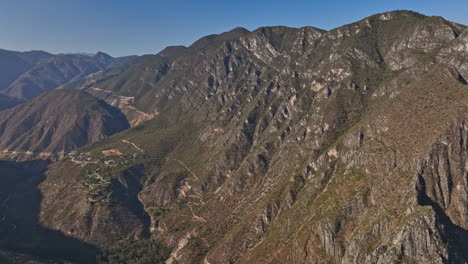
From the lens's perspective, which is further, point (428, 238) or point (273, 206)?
point (273, 206)

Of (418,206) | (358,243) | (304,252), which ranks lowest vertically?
(304,252)

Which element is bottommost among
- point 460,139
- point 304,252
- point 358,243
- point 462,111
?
point 304,252

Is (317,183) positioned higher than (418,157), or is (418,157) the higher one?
(418,157)

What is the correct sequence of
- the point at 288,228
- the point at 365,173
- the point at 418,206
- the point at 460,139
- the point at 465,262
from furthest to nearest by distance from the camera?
1. the point at 288,228
2. the point at 365,173
3. the point at 460,139
4. the point at 418,206
5. the point at 465,262

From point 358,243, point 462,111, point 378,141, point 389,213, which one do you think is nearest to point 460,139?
point 462,111

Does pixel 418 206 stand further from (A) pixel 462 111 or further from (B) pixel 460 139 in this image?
(A) pixel 462 111

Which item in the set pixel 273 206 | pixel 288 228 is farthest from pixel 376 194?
pixel 273 206

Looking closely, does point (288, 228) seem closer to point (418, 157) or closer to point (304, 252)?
point (304, 252)

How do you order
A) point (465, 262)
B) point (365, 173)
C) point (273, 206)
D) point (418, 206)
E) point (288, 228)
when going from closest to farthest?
point (465, 262), point (418, 206), point (365, 173), point (288, 228), point (273, 206)

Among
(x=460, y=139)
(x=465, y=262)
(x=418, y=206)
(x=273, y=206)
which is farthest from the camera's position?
(x=273, y=206)
